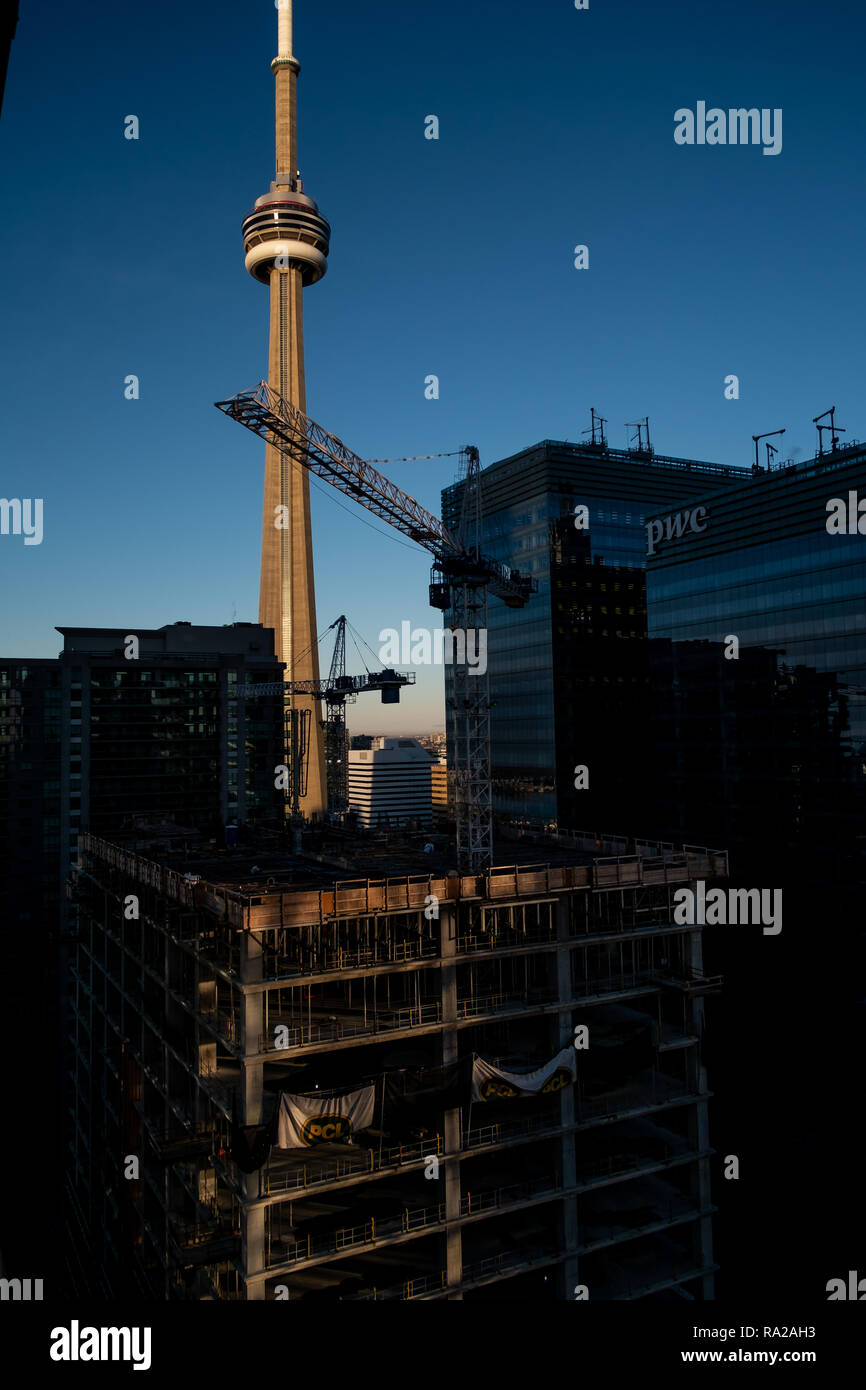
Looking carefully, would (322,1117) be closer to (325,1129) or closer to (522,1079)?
(325,1129)

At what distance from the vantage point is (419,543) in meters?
48.8

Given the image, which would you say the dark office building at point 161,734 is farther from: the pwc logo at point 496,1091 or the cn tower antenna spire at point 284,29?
the cn tower antenna spire at point 284,29

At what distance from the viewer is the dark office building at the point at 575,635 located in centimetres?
10644

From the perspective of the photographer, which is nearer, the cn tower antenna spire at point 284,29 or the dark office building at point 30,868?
the dark office building at point 30,868

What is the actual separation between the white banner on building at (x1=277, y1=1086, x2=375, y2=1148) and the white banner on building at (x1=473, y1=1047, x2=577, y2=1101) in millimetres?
4228

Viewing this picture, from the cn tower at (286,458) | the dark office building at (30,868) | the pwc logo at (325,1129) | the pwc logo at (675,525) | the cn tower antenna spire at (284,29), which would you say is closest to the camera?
the pwc logo at (325,1129)

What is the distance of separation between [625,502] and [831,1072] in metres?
67.6

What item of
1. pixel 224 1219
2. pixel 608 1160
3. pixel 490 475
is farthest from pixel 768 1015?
pixel 490 475

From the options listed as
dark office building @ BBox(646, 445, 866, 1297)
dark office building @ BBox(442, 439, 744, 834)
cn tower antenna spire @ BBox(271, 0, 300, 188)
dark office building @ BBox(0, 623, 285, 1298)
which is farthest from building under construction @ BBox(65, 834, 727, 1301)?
cn tower antenna spire @ BBox(271, 0, 300, 188)

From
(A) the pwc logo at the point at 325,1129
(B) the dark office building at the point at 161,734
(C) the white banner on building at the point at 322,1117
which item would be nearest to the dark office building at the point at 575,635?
(B) the dark office building at the point at 161,734

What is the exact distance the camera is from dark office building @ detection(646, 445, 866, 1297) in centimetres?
7375

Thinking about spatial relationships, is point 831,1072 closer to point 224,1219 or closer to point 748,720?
point 748,720

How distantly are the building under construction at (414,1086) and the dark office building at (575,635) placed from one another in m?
64.0

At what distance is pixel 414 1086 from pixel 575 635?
8190cm
